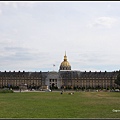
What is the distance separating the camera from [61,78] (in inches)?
6806

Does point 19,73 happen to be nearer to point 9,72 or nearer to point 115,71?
point 9,72

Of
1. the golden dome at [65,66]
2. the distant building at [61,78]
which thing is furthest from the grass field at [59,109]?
the golden dome at [65,66]

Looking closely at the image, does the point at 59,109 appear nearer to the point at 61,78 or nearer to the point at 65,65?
the point at 61,78

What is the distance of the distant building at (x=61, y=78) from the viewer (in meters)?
171

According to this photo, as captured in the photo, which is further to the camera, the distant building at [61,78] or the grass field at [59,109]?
the distant building at [61,78]

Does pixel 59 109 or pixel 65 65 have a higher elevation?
pixel 65 65

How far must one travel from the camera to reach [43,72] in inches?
7037

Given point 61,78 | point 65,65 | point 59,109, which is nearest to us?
point 59,109

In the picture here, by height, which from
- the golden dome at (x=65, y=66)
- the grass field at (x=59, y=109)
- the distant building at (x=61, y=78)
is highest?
the golden dome at (x=65, y=66)

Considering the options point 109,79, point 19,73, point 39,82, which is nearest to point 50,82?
point 39,82

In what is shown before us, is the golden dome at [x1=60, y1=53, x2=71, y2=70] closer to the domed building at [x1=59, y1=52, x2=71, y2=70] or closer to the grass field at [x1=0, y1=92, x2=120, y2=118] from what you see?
the domed building at [x1=59, y1=52, x2=71, y2=70]

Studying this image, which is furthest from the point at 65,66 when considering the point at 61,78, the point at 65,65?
the point at 61,78

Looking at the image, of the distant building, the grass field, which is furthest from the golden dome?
the grass field

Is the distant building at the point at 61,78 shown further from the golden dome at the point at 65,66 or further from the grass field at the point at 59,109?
the grass field at the point at 59,109
